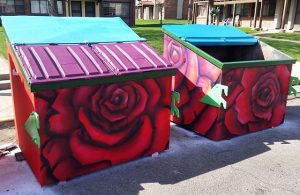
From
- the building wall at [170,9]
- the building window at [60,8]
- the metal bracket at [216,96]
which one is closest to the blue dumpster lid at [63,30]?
the metal bracket at [216,96]

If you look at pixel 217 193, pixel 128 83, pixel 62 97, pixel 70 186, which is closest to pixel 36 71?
pixel 62 97

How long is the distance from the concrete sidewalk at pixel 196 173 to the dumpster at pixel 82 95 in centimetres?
14

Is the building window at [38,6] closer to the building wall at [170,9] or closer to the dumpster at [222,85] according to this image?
the building wall at [170,9]

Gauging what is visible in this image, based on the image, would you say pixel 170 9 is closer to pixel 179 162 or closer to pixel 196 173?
pixel 179 162

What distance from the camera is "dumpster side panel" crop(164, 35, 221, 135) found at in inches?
181

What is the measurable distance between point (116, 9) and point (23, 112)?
3009cm

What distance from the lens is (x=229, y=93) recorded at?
4551mm

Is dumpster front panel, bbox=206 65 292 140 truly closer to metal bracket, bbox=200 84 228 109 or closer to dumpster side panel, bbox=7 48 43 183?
metal bracket, bbox=200 84 228 109

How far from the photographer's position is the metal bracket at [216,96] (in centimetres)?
442

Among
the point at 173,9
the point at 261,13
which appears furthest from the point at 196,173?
the point at 173,9

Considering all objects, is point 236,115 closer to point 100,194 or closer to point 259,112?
point 259,112

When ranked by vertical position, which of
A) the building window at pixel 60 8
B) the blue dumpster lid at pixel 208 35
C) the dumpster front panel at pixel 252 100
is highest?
the building window at pixel 60 8

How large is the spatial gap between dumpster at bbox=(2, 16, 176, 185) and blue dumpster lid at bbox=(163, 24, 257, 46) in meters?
1.01

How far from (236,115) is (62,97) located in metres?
2.69
